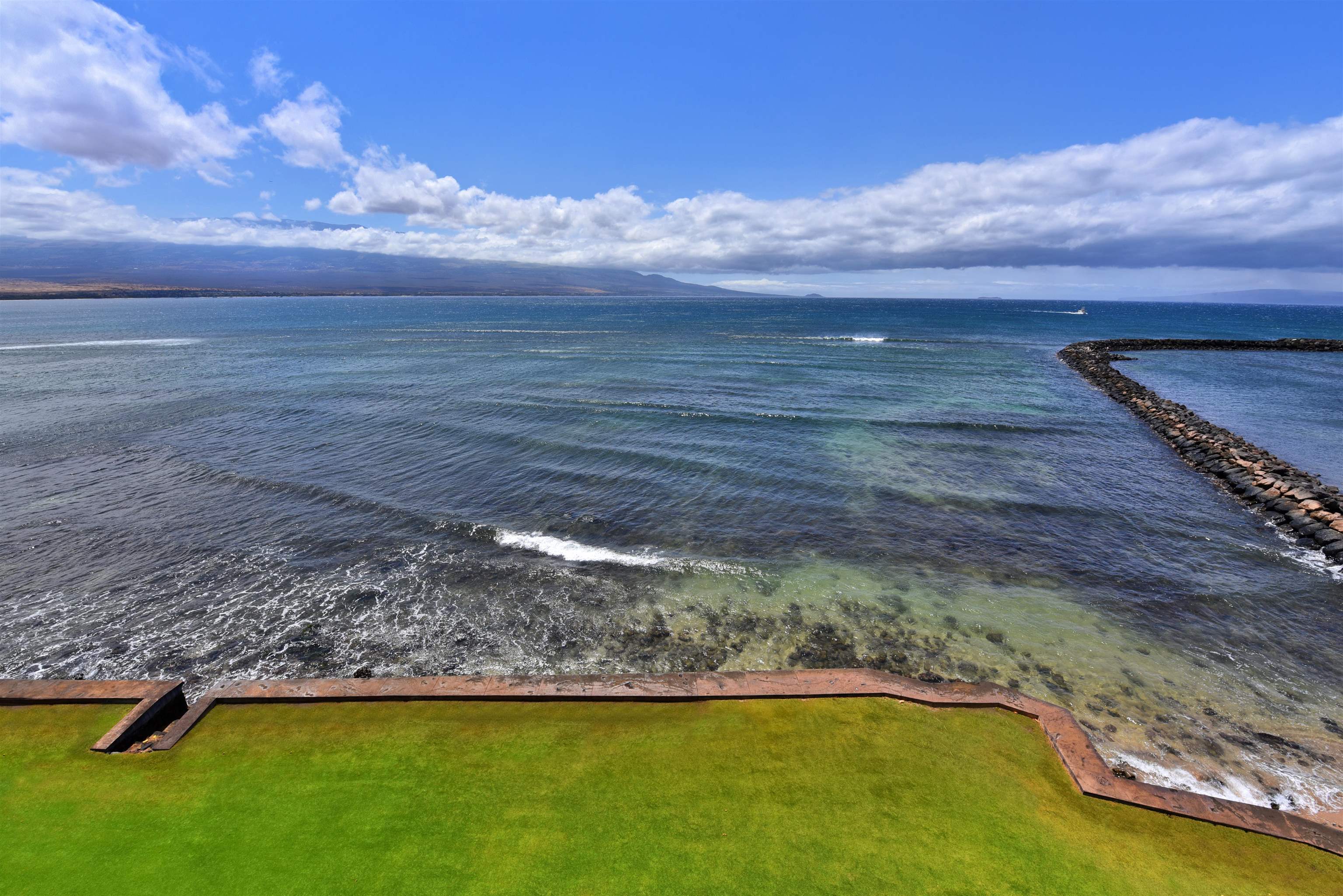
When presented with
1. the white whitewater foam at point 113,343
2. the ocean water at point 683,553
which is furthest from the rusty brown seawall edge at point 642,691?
the white whitewater foam at point 113,343

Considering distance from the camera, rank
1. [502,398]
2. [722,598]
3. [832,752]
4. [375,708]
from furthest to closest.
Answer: [502,398], [722,598], [375,708], [832,752]

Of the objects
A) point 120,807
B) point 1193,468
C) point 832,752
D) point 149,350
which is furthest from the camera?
point 149,350

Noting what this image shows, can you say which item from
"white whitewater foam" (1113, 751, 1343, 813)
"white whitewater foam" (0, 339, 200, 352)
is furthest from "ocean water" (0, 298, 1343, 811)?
"white whitewater foam" (0, 339, 200, 352)

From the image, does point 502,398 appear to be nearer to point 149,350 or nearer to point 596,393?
point 596,393

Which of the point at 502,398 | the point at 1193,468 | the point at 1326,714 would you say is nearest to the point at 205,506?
the point at 502,398

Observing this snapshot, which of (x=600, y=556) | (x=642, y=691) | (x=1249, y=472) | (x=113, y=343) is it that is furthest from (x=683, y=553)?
(x=113, y=343)

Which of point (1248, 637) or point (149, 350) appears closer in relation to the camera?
point (1248, 637)

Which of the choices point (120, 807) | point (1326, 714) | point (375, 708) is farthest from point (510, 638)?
point (1326, 714)

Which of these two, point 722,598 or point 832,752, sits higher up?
point 832,752
